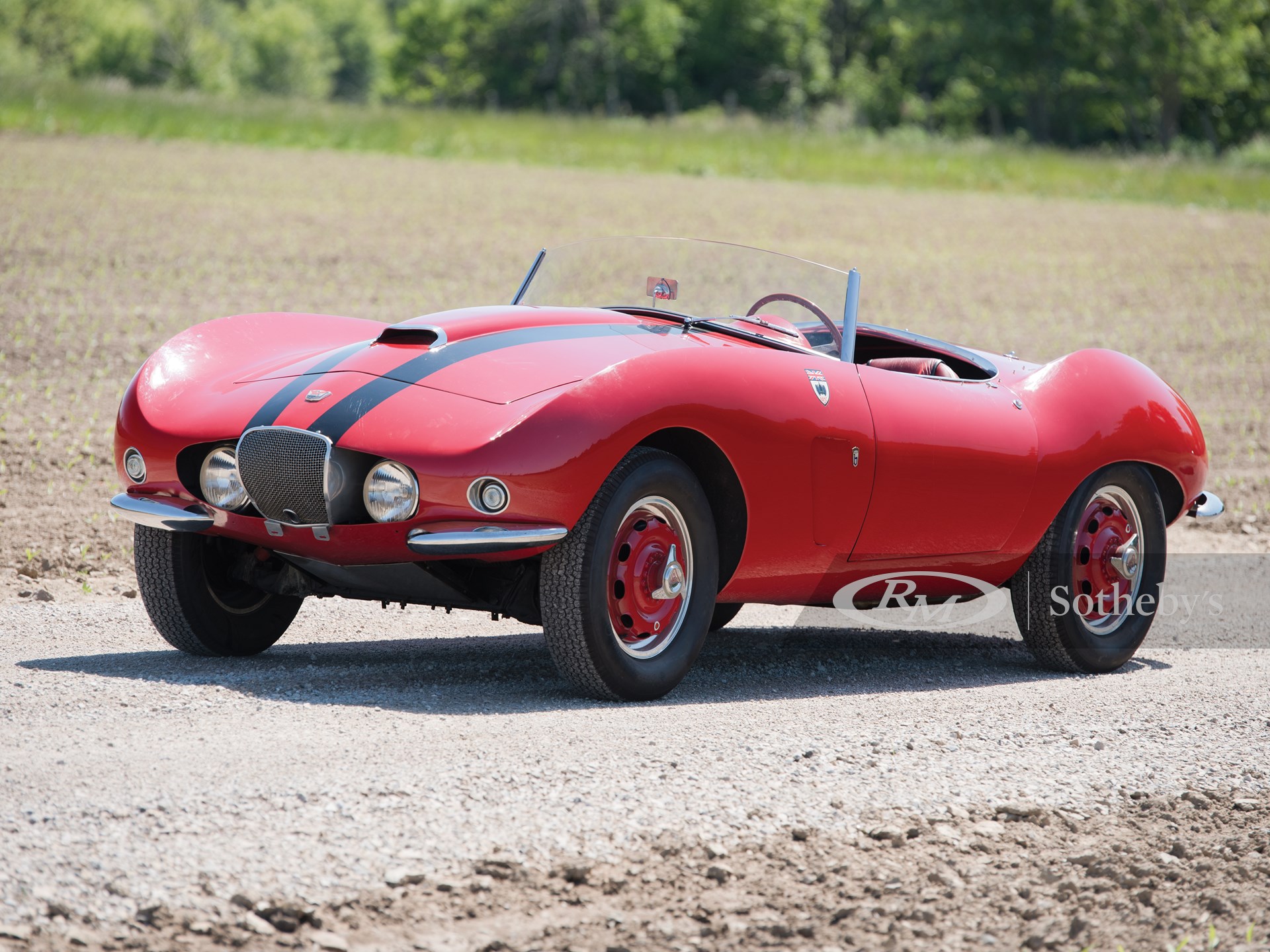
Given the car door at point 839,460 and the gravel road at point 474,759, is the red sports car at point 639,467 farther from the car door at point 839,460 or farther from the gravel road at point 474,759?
the gravel road at point 474,759

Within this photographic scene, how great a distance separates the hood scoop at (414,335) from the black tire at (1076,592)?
8.45 ft

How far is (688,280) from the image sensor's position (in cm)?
589

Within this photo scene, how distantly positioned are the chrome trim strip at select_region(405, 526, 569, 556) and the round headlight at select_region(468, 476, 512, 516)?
53mm

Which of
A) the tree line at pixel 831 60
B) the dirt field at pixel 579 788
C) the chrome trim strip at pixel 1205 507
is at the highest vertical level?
the tree line at pixel 831 60

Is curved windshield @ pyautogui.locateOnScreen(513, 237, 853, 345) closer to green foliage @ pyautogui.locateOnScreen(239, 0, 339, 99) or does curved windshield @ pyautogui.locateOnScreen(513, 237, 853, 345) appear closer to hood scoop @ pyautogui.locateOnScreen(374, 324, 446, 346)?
hood scoop @ pyautogui.locateOnScreen(374, 324, 446, 346)

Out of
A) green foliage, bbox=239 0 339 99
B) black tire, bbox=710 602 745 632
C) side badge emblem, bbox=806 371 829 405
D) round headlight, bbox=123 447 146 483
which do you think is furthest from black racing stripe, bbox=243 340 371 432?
green foliage, bbox=239 0 339 99

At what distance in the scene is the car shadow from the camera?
4.68 meters

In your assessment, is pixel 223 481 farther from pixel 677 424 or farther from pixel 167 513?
pixel 677 424

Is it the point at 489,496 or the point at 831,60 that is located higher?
the point at 831,60

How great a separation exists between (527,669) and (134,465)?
1.48 meters

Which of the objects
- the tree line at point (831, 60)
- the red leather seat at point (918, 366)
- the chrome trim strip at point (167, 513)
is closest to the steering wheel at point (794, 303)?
the red leather seat at point (918, 366)

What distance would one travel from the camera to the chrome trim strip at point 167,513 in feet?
15.5

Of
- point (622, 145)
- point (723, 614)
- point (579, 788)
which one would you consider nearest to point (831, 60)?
point (622, 145)

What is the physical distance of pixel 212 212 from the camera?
1991 centimetres
